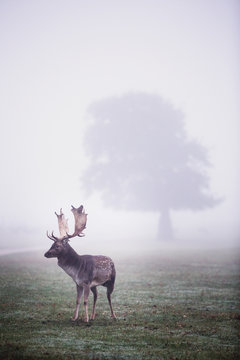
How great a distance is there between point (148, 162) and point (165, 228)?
11121mm

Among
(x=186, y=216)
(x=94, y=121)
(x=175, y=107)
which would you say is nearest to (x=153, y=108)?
(x=175, y=107)

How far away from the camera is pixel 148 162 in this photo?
227 feet

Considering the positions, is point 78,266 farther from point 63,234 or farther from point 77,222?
point 77,222

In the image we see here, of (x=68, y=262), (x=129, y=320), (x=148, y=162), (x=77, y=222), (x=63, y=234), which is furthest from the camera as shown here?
(x=148, y=162)

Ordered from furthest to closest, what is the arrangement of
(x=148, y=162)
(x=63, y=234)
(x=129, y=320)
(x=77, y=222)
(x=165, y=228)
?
(x=148, y=162)
(x=165, y=228)
(x=77, y=222)
(x=129, y=320)
(x=63, y=234)

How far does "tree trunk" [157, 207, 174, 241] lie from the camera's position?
222 feet

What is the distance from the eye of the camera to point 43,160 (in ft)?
499

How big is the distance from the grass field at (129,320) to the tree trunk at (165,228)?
42337 mm

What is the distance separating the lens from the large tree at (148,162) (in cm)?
6756

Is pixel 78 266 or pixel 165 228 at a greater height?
pixel 165 228

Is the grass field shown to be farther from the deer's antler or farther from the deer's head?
the deer's antler

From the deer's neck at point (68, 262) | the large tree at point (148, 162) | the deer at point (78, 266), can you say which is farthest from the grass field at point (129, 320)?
the large tree at point (148, 162)

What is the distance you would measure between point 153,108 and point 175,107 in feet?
16.5

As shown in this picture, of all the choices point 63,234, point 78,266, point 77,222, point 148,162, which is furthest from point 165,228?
point 78,266
